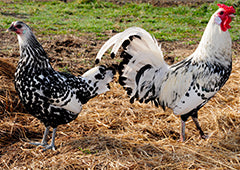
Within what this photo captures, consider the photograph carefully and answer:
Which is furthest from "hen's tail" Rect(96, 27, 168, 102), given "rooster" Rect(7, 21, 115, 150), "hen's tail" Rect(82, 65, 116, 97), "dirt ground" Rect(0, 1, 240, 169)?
"rooster" Rect(7, 21, 115, 150)

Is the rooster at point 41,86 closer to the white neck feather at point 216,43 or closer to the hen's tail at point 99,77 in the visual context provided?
the hen's tail at point 99,77

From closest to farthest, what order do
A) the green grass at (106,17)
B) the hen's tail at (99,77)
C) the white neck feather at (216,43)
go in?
the white neck feather at (216,43) → the hen's tail at (99,77) → the green grass at (106,17)

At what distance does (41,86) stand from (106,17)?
27.6ft

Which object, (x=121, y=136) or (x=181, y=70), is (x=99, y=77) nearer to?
(x=121, y=136)

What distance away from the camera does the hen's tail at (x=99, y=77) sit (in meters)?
4.25

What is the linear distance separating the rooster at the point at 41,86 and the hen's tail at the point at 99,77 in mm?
268

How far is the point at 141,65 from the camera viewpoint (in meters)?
4.34

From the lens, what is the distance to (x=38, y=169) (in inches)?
141

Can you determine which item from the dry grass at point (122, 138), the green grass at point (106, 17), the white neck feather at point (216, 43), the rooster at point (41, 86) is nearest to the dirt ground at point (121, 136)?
the dry grass at point (122, 138)

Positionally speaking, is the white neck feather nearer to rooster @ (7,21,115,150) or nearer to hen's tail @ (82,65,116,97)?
hen's tail @ (82,65,116,97)

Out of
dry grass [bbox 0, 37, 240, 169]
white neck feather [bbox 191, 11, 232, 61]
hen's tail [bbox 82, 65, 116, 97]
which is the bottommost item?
dry grass [bbox 0, 37, 240, 169]

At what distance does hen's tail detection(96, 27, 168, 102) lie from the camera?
414cm

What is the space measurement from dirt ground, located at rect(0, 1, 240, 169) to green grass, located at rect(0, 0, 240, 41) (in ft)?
12.1

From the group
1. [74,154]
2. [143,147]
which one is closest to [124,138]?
[143,147]
